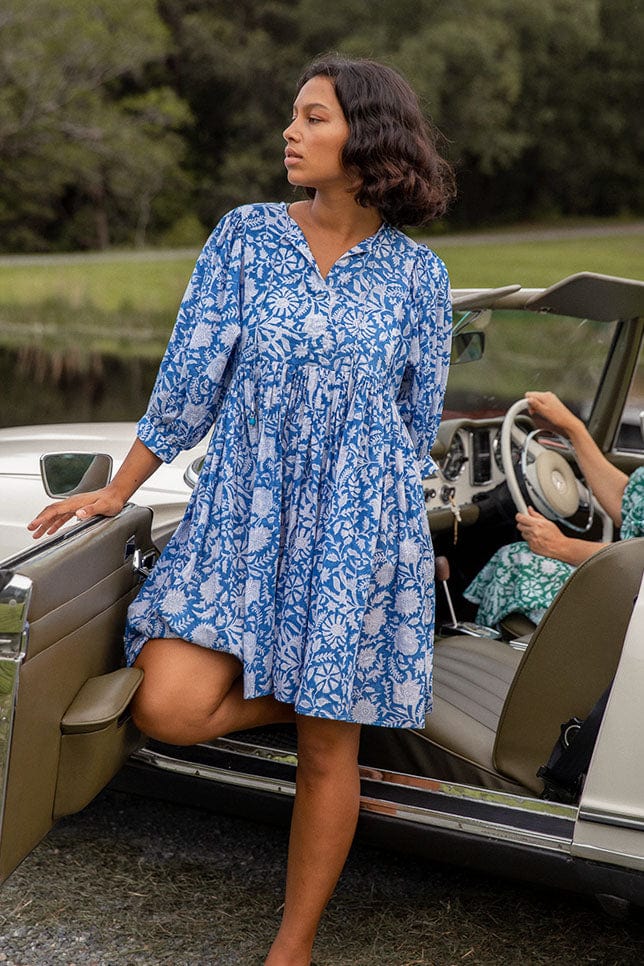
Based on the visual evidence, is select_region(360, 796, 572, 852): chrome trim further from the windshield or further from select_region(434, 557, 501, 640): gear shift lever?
the windshield

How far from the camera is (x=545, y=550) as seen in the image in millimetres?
3064

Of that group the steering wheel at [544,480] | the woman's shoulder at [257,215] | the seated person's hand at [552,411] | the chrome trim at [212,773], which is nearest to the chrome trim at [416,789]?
the chrome trim at [212,773]

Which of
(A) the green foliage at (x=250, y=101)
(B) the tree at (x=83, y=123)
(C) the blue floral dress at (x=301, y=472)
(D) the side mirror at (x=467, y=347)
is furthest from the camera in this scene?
(A) the green foliage at (x=250, y=101)

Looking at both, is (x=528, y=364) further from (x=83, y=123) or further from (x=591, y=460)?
(x=83, y=123)

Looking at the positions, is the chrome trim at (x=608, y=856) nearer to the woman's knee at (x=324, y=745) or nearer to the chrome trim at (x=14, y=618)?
the woman's knee at (x=324, y=745)

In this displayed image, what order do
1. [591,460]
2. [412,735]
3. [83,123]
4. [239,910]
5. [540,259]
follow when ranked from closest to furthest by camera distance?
[412,735], [239,910], [591,460], [83,123], [540,259]

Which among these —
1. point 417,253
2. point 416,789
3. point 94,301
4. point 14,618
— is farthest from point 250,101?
point 14,618

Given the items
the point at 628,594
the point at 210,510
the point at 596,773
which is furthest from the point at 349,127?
the point at 596,773

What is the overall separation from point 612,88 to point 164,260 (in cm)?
1334

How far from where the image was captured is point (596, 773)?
2.05 m

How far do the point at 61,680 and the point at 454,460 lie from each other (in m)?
1.90

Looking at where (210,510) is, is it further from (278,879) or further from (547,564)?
(547,564)

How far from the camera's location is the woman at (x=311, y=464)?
1971 mm

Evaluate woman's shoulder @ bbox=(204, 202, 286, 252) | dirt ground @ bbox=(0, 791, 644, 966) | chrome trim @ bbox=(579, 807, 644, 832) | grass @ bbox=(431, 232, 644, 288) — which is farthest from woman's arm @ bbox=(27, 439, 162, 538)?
grass @ bbox=(431, 232, 644, 288)
